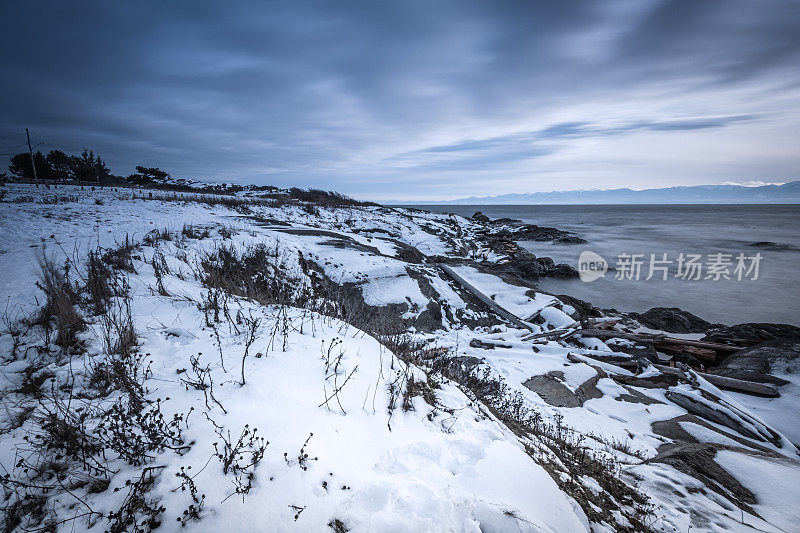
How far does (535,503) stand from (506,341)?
21.9ft

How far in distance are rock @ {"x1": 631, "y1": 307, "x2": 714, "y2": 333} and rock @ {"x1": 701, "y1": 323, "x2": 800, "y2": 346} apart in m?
2.22

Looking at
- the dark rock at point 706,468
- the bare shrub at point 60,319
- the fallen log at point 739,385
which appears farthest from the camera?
the fallen log at point 739,385

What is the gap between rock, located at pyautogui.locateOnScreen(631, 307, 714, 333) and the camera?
1210cm

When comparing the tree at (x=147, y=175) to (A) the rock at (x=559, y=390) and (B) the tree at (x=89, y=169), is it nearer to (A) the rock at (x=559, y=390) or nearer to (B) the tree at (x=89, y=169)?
(B) the tree at (x=89, y=169)

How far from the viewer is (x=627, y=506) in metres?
2.98

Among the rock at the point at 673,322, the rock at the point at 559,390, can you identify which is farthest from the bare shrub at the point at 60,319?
the rock at the point at 673,322

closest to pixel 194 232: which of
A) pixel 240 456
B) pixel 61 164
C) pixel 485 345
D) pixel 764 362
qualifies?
pixel 485 345

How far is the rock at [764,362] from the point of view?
273 inches

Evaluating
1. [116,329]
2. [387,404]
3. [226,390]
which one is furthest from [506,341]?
[116,329]

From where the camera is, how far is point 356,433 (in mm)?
2717

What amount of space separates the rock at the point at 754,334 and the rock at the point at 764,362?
1054 mm

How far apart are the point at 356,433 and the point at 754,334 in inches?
513

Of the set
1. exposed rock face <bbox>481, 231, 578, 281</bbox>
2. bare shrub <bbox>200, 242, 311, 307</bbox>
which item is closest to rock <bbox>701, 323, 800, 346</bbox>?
exposed rock face <bbox>481, 231, 578, 281</bbox>

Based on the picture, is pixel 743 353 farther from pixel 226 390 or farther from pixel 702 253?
pixel 702 253
